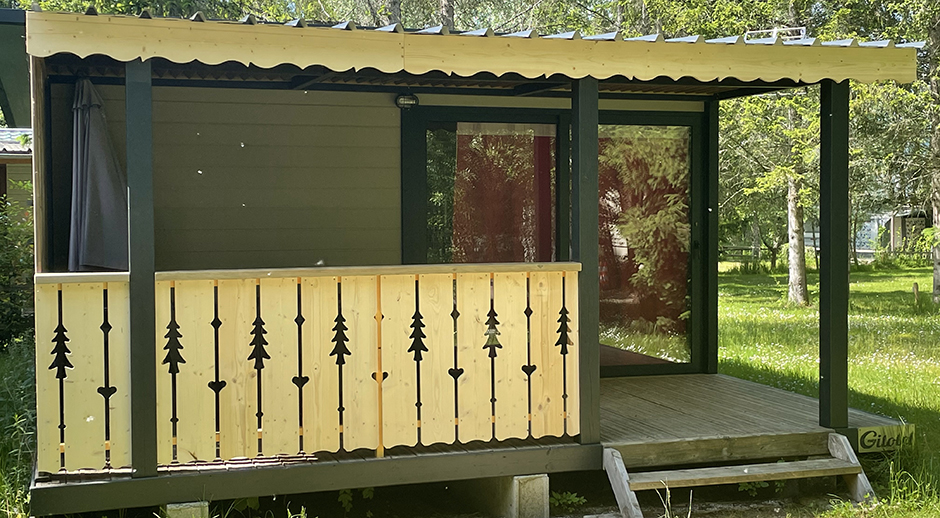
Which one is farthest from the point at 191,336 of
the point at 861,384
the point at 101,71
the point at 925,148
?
the point at 925,148

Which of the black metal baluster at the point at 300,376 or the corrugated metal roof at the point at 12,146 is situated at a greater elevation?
the corrugated metal roof at the point at 12,146

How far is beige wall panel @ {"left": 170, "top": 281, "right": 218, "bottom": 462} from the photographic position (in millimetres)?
4293

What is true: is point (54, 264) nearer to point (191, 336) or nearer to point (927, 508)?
point (191, 336)

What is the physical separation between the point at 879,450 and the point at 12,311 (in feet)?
26.6

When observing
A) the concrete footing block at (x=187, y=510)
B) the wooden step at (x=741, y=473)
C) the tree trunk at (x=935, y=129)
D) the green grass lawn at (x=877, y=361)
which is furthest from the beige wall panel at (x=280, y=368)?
the tree trunk at (x=935, y=129)

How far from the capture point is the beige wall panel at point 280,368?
442 centimetres

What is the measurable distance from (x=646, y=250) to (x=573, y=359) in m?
2.42

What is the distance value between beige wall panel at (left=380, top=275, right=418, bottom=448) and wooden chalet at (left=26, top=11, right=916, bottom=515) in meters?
0.01

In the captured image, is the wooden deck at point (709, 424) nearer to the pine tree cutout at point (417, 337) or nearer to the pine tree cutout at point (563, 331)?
the pine tree cutout at point (563, 331)

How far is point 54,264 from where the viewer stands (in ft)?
18.6

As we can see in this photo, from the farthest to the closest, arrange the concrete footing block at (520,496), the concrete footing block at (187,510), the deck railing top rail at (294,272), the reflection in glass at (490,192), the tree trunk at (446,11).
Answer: the tree trunk at (446,11) → the reflection in glass at (490,192) → the concrete footing block at (520,496) → the concrete footing block at (187,510) → the deck railing top rail at (294,272)

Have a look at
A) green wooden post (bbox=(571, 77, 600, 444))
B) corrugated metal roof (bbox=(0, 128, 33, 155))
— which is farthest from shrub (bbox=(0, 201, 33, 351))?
green wooden post (bbox=(571, 77, 600, 444))

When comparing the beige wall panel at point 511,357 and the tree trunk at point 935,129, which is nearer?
the beige wall panel at point 511,357

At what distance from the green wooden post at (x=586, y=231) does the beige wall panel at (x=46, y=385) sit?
8.00 feet
